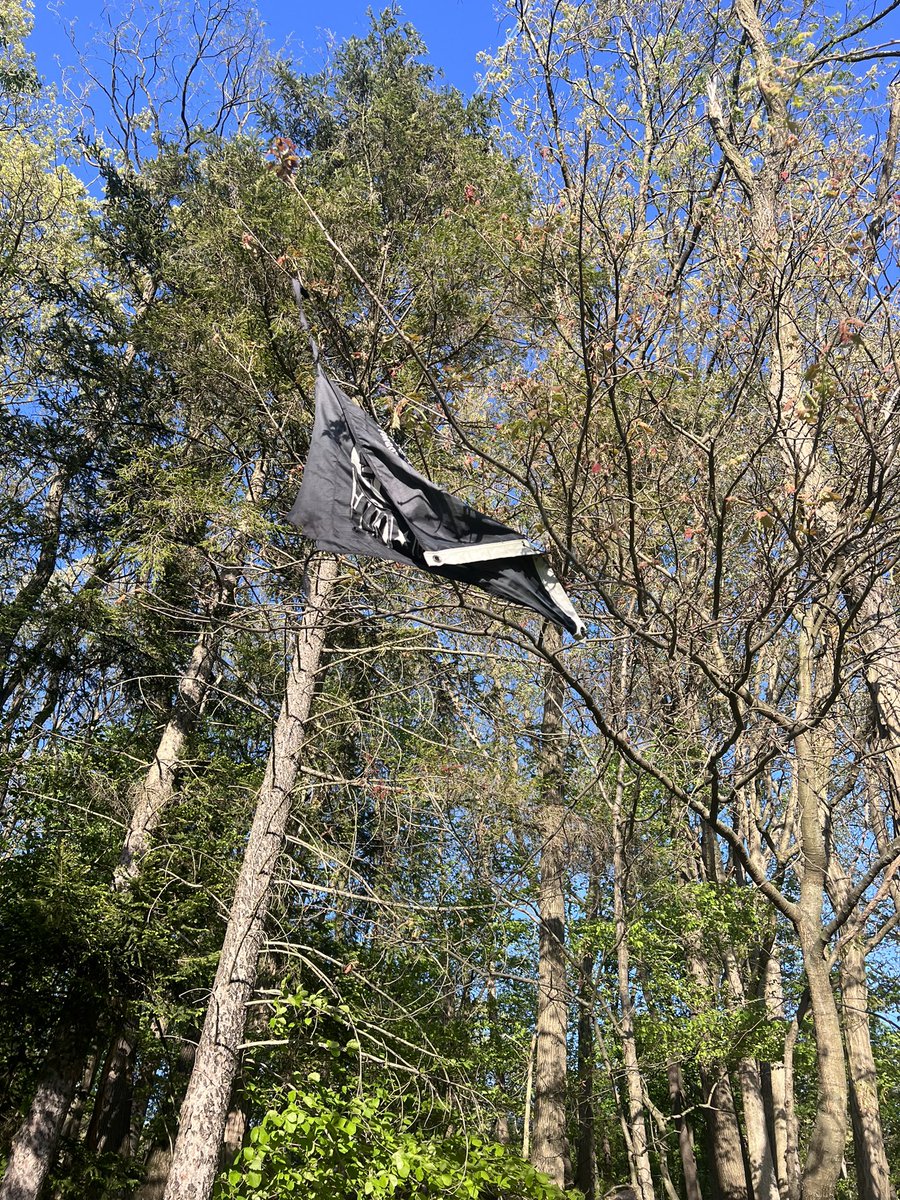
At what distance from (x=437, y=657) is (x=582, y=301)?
538 cm

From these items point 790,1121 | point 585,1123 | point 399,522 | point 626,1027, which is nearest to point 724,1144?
point 790,1121

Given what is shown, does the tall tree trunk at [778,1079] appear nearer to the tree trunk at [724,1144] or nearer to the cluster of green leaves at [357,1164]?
the tree trunk at [724,1144]

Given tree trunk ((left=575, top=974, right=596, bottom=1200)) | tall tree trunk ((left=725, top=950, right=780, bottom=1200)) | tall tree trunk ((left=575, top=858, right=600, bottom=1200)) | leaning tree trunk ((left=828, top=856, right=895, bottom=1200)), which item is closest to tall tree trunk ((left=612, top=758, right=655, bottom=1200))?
leaning tree trunk ((left=828, top=856, right=895, bottom=1200))

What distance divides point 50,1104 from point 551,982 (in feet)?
17.8

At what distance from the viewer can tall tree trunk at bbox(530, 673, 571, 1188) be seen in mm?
9195

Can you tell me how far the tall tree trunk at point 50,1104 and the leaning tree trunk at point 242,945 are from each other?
228cm

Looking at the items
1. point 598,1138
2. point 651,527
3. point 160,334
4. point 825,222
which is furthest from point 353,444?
point 598,1138

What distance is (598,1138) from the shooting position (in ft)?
69.7

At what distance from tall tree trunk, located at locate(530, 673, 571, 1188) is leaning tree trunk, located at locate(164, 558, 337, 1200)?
2.41m

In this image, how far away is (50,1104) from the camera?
9164 mm

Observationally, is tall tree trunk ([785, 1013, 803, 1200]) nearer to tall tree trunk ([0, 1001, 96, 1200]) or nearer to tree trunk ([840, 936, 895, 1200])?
tree trunk ([840, 936, 895, 1200])

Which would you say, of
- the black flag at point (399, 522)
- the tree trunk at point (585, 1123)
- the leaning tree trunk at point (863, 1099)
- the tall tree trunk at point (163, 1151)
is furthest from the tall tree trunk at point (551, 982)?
the tree trunk at point (585, 1123)

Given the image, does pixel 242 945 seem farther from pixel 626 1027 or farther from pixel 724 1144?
pixel 724 1144

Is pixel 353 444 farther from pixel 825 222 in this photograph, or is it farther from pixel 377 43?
pixel 377 43
